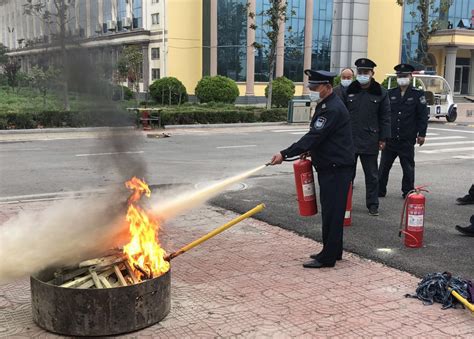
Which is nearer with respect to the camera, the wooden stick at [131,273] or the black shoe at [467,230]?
the wooden stick at [131,273]

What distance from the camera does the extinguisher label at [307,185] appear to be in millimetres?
5309

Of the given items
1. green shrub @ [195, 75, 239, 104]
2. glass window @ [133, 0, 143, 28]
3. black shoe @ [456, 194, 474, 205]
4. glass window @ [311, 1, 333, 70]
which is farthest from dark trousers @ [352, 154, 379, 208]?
glass window @ [311, 1, 333, 70]

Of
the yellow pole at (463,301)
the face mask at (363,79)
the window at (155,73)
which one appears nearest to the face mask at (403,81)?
the face mask at (363,79)

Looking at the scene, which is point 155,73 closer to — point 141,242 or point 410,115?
point 410,115

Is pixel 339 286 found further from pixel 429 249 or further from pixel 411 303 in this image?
pixel 429 249

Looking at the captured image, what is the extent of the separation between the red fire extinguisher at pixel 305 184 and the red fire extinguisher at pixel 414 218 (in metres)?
1.06

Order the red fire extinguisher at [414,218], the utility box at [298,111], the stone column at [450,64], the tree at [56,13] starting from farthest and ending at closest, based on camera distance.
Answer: the stone column at [450,64], the utility box at [298,111], the red fire extinguisher at [414,218], the tree at [56,13]

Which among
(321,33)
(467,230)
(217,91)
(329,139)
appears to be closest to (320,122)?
(329,139)

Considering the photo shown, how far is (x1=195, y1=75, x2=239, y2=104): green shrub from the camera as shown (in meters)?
27.3

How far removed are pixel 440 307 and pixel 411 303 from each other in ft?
0.73

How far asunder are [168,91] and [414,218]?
22.9 meters

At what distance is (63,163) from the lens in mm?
11258

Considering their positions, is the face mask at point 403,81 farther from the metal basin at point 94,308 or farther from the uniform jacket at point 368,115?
the metal basin at point 94,308

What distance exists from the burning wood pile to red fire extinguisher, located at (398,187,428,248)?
2822mm
